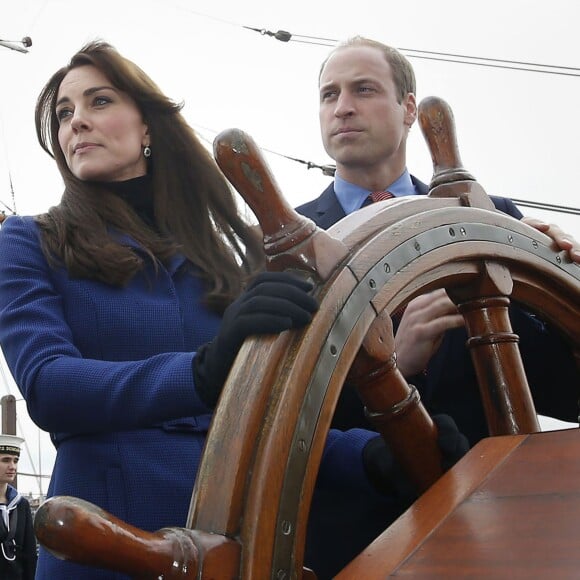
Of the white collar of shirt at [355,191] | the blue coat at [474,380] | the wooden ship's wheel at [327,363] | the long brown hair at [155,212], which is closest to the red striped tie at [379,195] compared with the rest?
the white collar of shirt at [355,191]

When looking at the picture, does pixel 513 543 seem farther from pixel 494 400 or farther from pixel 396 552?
pixel 494 400

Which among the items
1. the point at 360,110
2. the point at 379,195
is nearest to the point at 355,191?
the point at 379,195

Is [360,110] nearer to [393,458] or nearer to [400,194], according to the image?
[400,194]

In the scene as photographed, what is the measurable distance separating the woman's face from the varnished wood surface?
909 millimetres

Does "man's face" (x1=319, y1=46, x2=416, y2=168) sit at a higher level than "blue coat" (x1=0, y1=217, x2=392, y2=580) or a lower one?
higher

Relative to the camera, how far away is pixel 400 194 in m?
1.95

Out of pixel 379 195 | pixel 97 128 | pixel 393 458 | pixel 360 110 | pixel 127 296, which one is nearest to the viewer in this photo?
pixel 393 458

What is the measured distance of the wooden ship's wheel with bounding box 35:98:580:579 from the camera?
0.73m

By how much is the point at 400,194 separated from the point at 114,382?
1.01m

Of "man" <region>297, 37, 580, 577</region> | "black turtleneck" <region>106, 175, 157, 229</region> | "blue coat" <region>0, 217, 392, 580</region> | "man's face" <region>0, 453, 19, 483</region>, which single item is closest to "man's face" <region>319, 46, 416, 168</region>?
"man" <region>297, 37, 580, 577</region>

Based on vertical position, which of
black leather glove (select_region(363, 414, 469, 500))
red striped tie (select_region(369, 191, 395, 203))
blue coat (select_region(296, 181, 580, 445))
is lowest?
black leather glove (select_region(363, 414, 469, 500))

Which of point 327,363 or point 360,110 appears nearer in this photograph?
point 327,363

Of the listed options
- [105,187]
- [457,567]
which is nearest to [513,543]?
[457,567]

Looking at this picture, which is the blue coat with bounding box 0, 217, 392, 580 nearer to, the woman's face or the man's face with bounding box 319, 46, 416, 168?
the woman's face
